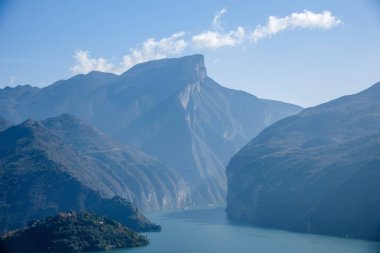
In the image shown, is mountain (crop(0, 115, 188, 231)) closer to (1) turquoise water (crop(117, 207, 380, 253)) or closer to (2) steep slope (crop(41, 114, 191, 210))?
(2) steep slope (crop(41, 114, 191, 210))

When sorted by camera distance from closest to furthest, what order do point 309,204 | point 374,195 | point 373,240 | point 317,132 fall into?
point 373,240
point 374,195
point 309,204
point 317,132

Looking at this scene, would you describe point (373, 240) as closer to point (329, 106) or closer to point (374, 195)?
point (374, 195)

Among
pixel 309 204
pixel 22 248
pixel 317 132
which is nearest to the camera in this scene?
pixel 22 248

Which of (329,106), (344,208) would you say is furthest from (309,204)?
(329,106)

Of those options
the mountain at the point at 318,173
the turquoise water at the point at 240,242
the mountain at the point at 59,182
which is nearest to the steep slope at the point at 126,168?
the mountain at the point at 59,182

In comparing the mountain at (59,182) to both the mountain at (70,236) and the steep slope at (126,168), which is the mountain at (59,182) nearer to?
the steep slope at (126,168)

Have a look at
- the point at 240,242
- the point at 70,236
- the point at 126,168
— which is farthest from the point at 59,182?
the point at 126,168

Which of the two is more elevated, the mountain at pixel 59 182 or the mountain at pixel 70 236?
the mountain at pixel 59 182
